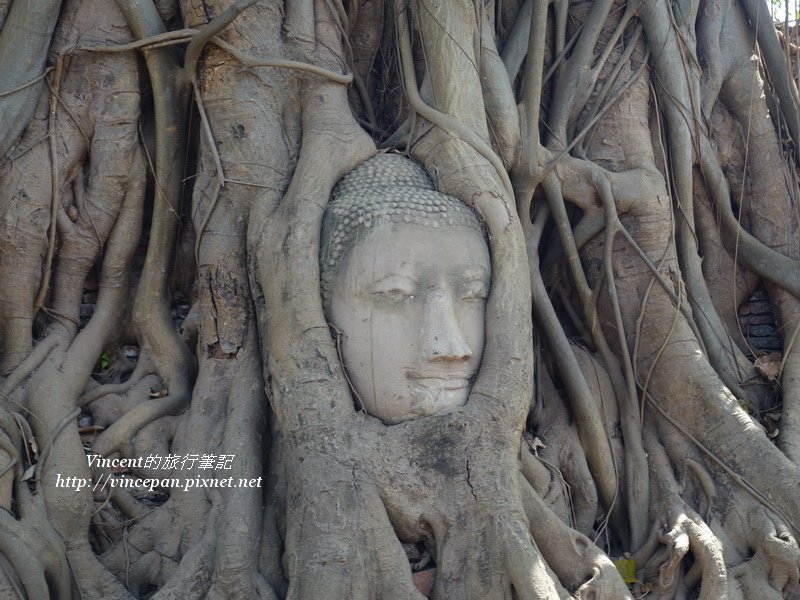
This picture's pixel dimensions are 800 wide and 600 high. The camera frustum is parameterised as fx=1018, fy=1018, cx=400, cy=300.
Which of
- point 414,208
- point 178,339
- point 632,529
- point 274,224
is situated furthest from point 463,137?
point 632,529

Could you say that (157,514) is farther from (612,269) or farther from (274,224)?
(612,269)

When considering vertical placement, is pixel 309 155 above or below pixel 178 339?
above

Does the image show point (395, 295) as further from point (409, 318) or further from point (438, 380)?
point (438, 380)

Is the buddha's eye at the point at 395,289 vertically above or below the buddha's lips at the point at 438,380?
above

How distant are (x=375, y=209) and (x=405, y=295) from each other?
1.07 feet

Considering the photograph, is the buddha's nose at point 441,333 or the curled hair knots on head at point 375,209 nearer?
the buddha's nose at point 441,333

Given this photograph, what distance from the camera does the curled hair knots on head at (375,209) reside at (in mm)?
3512

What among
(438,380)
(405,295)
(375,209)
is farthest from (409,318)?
(375,209)

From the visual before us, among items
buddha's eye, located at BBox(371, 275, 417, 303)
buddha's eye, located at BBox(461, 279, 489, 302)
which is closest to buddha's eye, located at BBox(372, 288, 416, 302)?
buddha's eye, located at BBox(371, 275, 417, 303)

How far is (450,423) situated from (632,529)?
3.33ft

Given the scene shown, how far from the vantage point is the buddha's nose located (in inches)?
132

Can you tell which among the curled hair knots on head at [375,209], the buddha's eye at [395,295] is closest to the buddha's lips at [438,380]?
the buddha's eye at [395,295]

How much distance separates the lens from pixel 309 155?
3705mm

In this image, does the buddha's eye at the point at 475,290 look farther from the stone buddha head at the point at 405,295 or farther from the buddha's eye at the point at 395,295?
the buddha's eye at the point at 395,295
